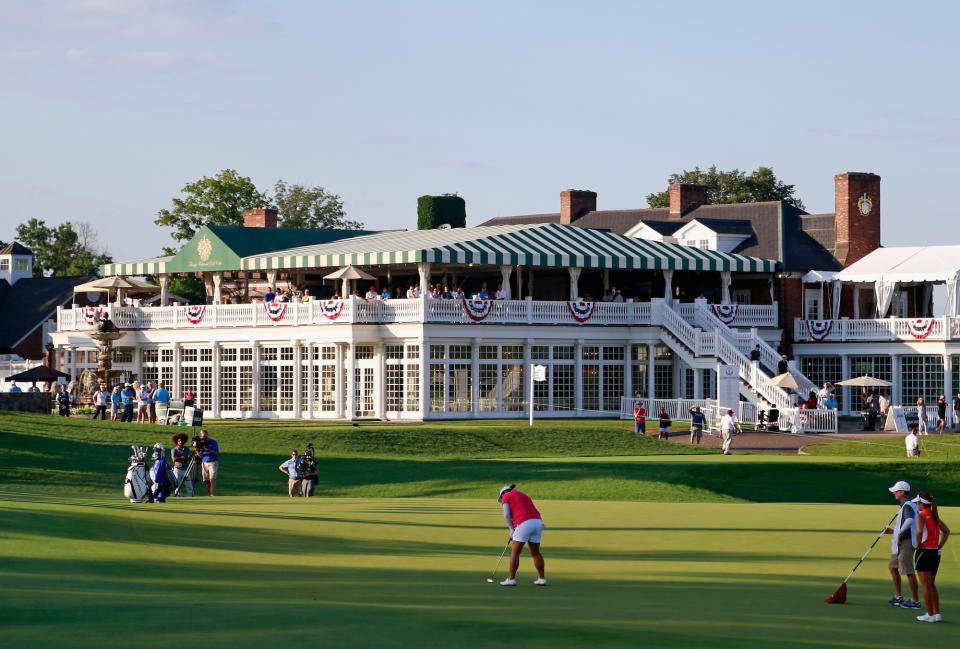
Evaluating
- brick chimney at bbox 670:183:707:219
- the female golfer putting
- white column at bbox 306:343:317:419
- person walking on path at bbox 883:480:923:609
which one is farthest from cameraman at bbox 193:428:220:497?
Answer: brick chimney at bbox 670:183:707:219

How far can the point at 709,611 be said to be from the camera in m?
15.4

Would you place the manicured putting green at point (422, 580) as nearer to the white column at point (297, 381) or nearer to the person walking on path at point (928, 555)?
the person walking on path at point (928, 555)

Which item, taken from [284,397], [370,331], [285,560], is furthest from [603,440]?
[285,560]

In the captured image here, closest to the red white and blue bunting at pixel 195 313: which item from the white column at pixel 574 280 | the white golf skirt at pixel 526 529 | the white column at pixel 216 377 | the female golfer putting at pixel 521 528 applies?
the white column at pixel 216 377

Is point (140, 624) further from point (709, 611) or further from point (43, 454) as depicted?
point (43, 454)

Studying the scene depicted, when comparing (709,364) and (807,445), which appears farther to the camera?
(709,364)

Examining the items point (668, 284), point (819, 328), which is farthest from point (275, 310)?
point (819, 328)

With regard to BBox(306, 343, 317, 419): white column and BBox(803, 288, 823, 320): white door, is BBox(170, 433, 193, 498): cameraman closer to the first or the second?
BBox(306, 343, 317, 419): white column

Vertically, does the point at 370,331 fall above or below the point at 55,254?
below

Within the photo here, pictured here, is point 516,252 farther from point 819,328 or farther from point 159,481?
point 159,481

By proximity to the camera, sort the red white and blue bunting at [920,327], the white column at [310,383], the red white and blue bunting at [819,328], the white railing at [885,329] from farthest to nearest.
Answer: the red white and blue bunting at [819,328], the red white and blue bunting at [920,327], the white railing at [885,329], the white column at [310,383]

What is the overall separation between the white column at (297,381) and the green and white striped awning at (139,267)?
9844mm

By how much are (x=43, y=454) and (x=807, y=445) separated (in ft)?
69.6

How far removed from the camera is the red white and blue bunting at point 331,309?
49.6 m
